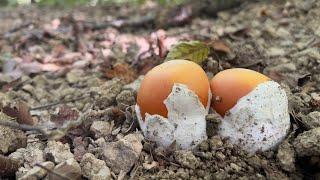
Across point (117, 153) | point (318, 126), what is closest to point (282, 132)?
point (318, 126)

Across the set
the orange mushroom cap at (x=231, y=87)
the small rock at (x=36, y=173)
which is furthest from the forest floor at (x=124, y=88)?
the orange mushroom cap at (x=231, y=87)

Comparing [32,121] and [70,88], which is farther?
[70,88]

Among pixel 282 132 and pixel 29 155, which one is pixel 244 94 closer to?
pixel 282 132

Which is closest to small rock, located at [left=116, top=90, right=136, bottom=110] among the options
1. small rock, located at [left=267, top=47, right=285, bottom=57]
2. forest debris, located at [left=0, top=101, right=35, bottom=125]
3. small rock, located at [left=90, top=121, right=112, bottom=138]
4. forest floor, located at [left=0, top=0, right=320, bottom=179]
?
forest floor, located at [left=0, top=0, right=320, bottom=179]

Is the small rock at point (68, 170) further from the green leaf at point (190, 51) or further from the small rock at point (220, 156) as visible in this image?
the green leaf at point (190, 51)

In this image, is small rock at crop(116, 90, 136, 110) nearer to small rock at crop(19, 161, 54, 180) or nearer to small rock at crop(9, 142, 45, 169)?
small rock at crop(9, 142, 45, 169)
